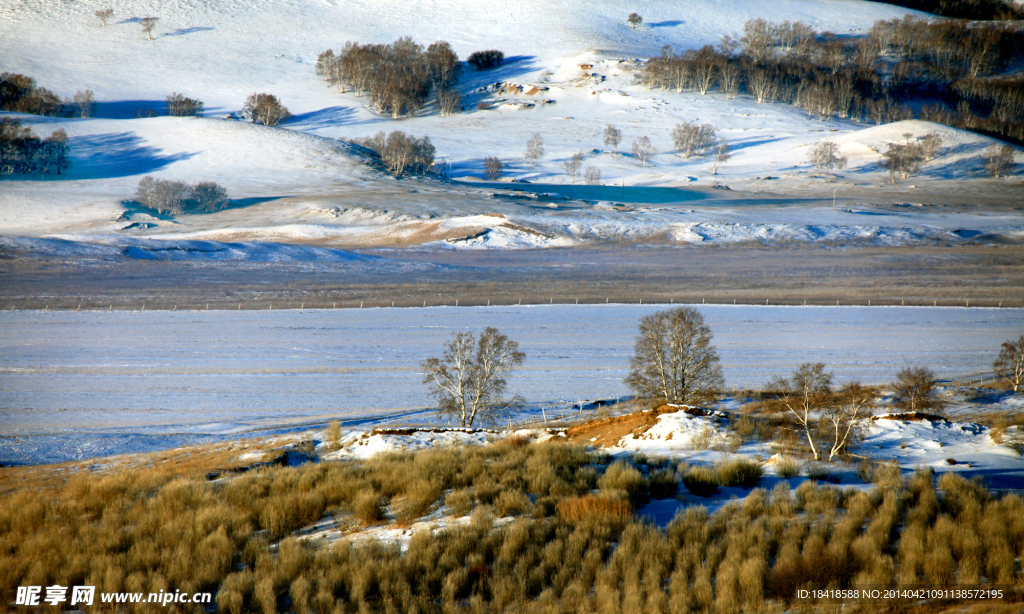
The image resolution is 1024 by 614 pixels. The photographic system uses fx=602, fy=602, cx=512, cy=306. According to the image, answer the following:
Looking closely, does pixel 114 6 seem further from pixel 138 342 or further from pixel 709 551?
pixel 709 551

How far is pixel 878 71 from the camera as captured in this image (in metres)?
154

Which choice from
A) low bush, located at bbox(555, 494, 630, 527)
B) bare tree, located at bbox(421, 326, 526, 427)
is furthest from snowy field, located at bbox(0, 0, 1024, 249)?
low bush, located at bbox(555, 494, 630, 527)

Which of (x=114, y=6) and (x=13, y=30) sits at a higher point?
(x=114, y=6)

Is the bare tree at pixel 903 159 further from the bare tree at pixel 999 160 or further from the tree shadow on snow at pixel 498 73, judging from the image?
the tree shadow on snow at pixel 498 73

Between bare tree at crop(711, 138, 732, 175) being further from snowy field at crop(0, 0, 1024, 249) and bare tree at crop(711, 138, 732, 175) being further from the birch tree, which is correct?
the birch tree

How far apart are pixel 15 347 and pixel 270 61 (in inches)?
5907

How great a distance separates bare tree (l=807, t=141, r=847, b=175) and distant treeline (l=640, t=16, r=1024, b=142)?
36.8m

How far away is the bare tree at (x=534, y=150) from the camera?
99.4m

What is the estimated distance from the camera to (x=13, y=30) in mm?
145375

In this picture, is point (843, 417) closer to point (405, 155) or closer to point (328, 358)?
point (328, 358)

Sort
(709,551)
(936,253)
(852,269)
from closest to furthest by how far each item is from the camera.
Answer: (709,551) → (852,269) → (936,253)

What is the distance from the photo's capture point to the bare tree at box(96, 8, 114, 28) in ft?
529

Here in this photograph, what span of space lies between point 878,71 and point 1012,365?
16317 centimetres

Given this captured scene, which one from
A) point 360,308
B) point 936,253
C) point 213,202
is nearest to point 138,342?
point 360,308
